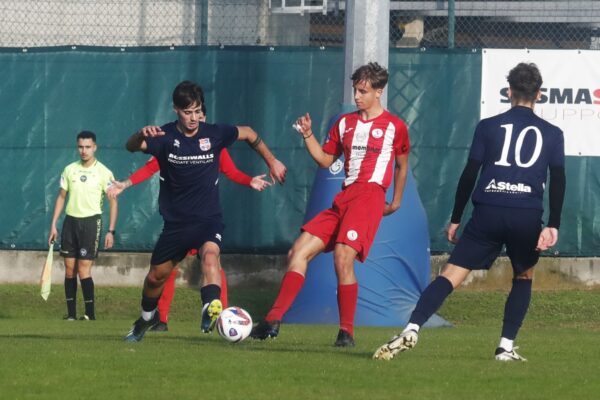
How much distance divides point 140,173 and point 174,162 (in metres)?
2.27

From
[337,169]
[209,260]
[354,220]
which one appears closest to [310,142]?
[354,220]

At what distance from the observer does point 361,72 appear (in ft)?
34.0

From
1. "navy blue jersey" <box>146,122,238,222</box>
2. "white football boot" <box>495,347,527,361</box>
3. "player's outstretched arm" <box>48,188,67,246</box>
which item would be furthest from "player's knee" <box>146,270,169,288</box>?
"player's outstretched arm" <box>48,188,67,246</box>

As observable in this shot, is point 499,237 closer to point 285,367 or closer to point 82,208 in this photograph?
point 285,367

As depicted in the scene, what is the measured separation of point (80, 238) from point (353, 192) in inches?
263

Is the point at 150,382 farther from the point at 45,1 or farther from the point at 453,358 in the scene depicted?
the point at 45,1

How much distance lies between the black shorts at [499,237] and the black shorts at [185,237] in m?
2.09

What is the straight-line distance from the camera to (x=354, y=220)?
10000 mm

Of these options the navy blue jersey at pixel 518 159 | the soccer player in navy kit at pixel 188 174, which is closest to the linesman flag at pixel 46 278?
the soccer player in navy kit at pixel 188 174

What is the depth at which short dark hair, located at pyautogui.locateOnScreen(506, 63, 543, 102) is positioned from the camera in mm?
8984

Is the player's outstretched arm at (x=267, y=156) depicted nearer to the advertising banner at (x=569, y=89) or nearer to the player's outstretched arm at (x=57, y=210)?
the player's outstretched arm at (x=57, y=210)

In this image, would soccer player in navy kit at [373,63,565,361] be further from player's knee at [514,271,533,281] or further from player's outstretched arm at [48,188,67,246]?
player's outstretched arm at [48,188,67,246]

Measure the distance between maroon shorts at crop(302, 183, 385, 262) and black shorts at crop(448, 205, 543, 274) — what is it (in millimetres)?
1000

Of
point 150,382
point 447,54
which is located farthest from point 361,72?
point 447,54
